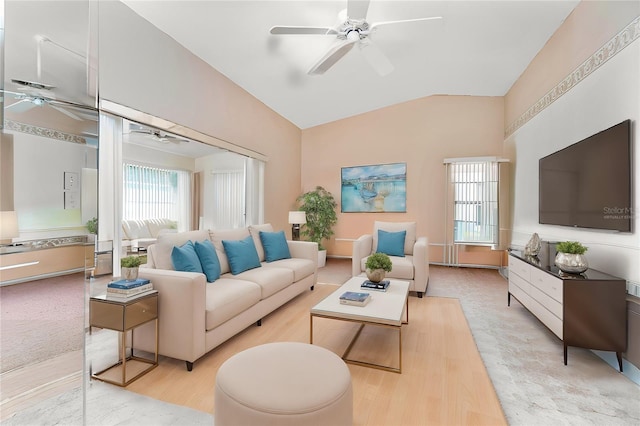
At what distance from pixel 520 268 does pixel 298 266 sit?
225cm

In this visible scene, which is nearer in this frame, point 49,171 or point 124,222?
point 49,171

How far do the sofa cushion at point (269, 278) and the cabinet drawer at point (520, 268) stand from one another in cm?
225

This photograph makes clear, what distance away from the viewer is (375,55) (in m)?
2.98

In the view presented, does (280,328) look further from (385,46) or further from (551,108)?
(551,108)

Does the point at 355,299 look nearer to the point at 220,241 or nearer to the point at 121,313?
the point at 121,313

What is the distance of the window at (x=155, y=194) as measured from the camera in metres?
2.67

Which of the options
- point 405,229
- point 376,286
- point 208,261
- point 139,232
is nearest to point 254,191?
point 139,232

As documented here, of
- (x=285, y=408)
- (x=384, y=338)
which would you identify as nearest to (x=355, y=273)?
(x=384, y=338)

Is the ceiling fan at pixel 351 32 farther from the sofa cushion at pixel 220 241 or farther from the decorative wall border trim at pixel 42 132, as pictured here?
the decorative wall border trim at pixel 42 132

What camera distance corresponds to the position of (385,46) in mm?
3545

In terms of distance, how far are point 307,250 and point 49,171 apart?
3404 mm

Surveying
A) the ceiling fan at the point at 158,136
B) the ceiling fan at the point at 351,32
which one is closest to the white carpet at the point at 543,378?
the ceiling fan at the point at 351,32

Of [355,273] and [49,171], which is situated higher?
[49,171]

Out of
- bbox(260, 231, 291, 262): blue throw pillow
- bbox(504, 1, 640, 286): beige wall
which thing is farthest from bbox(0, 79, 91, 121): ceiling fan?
bbox(260, 231, 291, 262): blue throw pillow
